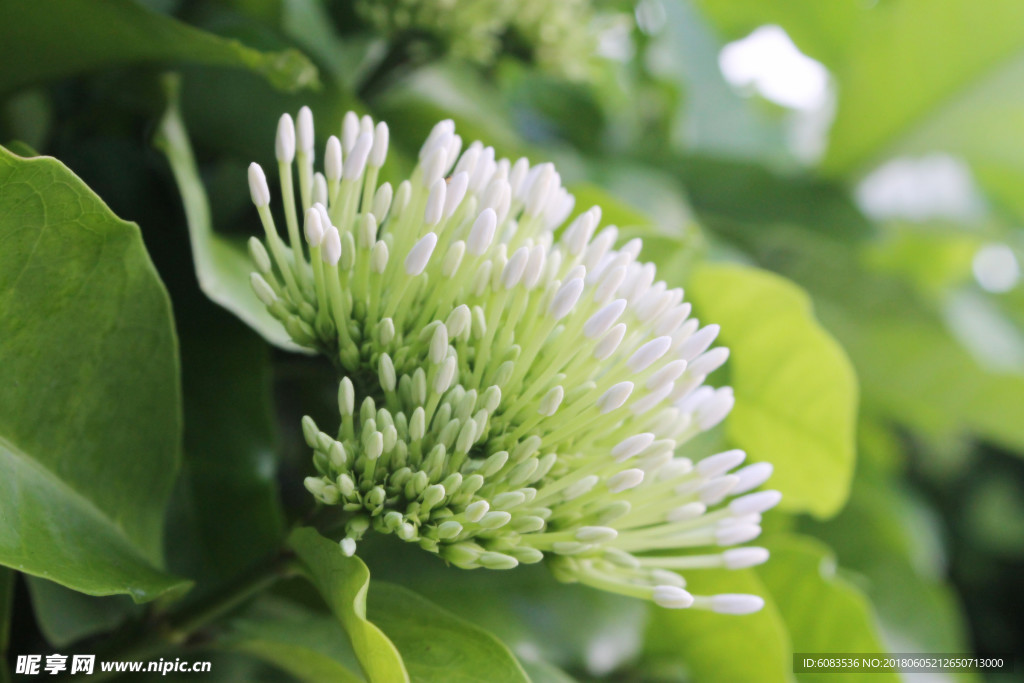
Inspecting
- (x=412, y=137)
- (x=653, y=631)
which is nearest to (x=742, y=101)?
(x=412, y=137)

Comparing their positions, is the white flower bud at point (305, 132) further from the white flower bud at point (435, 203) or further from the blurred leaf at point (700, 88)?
the blurred leaf at point (700, 88)

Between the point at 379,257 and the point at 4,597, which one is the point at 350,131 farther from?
the point at 4,597

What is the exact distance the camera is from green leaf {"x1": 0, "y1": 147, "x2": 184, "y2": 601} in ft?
1.20

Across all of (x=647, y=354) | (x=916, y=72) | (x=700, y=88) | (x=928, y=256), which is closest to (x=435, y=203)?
(x=647, y=354)

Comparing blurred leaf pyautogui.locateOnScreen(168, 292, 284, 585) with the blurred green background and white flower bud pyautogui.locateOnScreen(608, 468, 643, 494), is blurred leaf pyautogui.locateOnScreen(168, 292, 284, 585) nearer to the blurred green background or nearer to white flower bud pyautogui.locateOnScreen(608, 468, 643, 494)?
the blurred green background

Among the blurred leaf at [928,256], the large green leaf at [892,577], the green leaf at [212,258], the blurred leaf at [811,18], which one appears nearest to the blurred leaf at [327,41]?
the green leaf at [212,258]

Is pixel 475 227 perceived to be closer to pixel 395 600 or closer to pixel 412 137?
pixel 395 600

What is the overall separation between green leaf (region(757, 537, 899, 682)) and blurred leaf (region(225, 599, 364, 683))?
0.36 metres

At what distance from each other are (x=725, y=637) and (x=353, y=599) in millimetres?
354

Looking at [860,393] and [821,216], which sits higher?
[821,216]

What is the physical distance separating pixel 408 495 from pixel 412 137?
449mm

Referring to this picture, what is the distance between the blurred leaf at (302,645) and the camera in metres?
0.44

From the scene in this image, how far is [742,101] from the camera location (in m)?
1.07

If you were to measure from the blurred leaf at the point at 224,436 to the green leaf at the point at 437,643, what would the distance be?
152 mm
